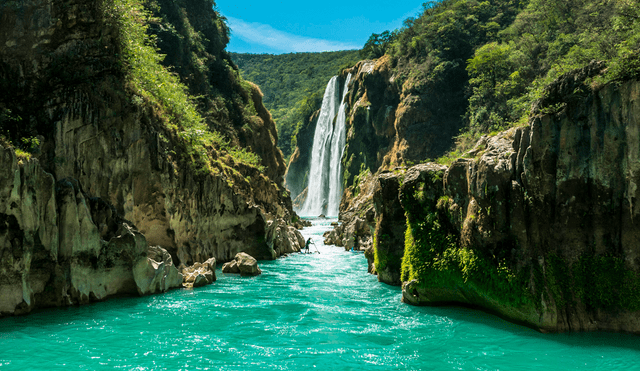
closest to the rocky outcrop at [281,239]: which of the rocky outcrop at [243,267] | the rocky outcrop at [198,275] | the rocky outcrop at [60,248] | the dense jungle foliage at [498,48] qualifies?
the rocky outcrop at [243,267]

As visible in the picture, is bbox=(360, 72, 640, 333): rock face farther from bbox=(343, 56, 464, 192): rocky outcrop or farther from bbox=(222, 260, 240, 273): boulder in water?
bbox=(343, 56, 464, 192): rocky outcrop

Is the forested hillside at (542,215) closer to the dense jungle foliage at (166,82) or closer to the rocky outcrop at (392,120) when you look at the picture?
the dense jungle foliage at (166,82)

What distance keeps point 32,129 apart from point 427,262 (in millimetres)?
14058

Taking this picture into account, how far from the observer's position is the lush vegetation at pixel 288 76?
10750 cm

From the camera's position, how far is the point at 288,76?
5007 inches

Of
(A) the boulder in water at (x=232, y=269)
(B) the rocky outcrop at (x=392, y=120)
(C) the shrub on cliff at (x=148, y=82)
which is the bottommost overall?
(A) the boulder in water at (x=232, y=269)

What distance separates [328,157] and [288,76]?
216 feet

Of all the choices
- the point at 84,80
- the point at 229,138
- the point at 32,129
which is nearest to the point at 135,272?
the point at 32,129

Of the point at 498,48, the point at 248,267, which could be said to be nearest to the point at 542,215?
the point at 248,267

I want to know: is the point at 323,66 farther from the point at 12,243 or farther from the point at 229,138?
the point at 12,243

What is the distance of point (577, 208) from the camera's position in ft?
31.1

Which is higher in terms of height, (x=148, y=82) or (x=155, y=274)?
(x=148, y=82)

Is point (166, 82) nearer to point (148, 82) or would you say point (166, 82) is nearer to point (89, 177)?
point (148, 82)

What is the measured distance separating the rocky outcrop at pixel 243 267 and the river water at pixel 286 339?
4730 mm
